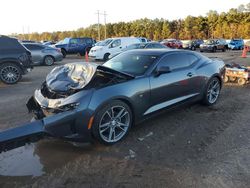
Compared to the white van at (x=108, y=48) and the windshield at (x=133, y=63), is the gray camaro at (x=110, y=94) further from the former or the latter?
the white van at (x=108, y=48)

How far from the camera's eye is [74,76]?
4.81m

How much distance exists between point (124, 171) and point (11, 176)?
4.94ft

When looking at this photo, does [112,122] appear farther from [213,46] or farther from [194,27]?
[194,27]

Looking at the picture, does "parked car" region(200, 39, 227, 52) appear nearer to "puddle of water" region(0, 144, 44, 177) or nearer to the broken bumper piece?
the broken bumper piece

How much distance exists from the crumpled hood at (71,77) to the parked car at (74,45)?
21.4 m

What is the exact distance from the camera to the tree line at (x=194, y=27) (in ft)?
185

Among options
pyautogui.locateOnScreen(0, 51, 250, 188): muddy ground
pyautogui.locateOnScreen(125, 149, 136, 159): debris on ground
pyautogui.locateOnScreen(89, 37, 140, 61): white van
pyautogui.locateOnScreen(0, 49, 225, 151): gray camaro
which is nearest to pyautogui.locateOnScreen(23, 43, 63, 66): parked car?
pyautogui.locateOnScreen(89, 37, 140, 61): white van

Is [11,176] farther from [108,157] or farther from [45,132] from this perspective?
[108,157]

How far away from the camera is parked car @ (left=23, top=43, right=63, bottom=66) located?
16750 millimetres

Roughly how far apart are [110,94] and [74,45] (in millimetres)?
22888

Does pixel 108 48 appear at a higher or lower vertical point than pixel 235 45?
higher

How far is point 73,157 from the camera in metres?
4.18

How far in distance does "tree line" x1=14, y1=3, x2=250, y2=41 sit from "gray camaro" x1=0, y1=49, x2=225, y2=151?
5398 cm

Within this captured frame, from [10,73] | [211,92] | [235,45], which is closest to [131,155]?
[211,92]
